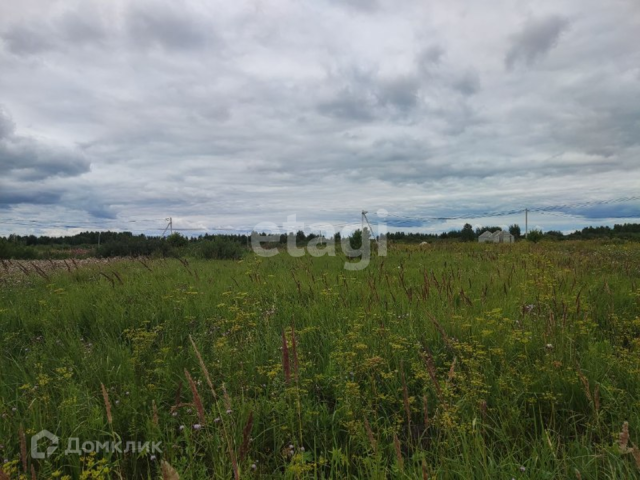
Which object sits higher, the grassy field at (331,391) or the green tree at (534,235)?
the green tree at (534,235)

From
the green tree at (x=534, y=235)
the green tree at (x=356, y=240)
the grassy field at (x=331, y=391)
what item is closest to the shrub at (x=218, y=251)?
the green tree at (x=356, y=240)

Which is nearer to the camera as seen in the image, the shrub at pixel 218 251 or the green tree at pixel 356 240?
the shrub at pixel 218 251

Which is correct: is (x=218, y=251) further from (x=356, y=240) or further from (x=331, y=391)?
(x=331, y=391)

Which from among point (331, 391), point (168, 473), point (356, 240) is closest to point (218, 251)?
point (356, 240)

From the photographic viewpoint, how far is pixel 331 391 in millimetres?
2752

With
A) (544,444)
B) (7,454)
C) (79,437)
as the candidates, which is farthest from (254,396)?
(544,444)

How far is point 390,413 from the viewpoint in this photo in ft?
8.30

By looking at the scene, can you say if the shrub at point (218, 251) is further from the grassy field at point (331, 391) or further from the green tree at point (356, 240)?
the grassy field at point (331, 391)

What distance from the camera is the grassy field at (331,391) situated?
1883 mm

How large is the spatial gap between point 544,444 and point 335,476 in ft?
3.81

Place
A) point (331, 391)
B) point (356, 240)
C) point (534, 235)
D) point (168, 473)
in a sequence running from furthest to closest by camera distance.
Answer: point (534, 235) → point (356, 240) → point (331, 391) → point (168, 473)

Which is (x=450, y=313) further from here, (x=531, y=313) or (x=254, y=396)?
(x=254, y=396)

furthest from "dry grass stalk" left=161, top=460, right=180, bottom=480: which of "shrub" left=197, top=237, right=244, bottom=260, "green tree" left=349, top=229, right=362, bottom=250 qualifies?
"green tree" left=349, top=229, right=362, bottom=250

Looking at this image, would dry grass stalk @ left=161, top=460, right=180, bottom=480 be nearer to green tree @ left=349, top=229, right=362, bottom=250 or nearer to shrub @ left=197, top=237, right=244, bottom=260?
shrub @ left=197, top=237, right=244, bottom=260
